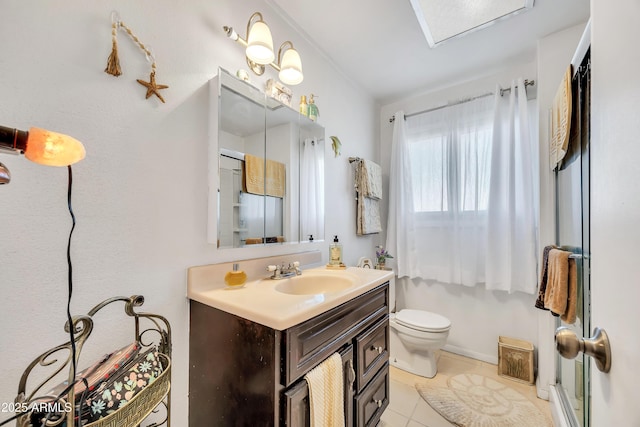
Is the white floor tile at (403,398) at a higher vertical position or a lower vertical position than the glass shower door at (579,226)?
lower

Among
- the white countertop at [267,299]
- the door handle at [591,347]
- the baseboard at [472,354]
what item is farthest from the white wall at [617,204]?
the baseboard at [472,354]

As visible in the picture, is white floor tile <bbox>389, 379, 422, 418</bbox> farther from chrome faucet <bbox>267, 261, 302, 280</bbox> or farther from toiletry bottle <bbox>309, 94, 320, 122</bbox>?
toiletry bottle <bbox>309, 94, 320, 122</bbox>

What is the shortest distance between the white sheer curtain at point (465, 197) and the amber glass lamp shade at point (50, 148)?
88.8 inches

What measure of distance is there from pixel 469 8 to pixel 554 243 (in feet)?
5.00

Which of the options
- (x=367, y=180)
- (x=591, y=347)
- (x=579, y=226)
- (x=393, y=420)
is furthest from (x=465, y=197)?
(x=591, y=347)

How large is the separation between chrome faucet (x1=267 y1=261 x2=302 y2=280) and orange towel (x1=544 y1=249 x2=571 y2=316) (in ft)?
4.25

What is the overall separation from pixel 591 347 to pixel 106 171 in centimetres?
132

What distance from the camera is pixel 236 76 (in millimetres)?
1216

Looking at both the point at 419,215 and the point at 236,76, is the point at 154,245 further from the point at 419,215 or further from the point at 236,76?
the point at 419,215

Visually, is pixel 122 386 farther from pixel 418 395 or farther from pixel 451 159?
pixel 451 159

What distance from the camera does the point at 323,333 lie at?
3.06ft

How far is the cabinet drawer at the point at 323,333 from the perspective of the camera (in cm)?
80

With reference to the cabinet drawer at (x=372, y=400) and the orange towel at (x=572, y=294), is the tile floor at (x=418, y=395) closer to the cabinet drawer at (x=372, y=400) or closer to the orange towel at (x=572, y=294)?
the cabinet drawer at (x=372, y=400)

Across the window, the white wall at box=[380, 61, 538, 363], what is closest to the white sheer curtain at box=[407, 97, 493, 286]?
the window
